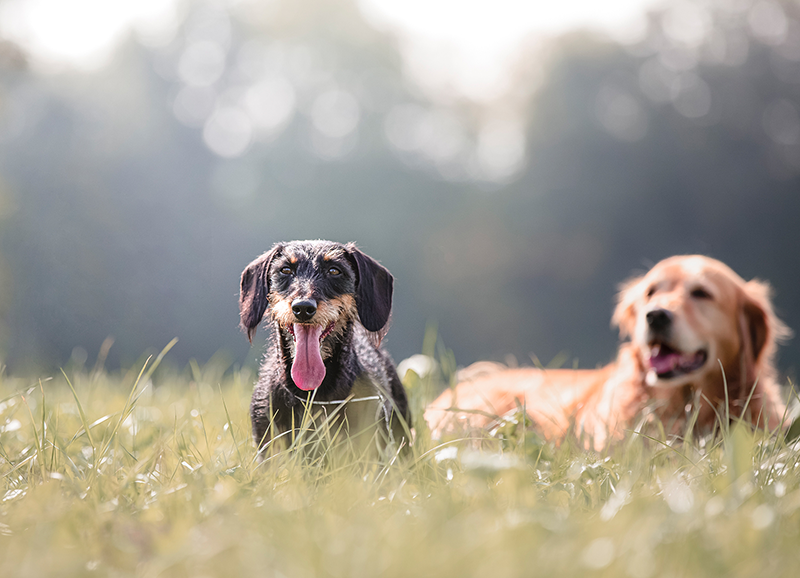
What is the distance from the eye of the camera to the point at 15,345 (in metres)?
7.73

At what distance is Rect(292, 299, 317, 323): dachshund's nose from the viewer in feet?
7.04

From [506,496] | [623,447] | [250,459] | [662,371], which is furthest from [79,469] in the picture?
[662,371]

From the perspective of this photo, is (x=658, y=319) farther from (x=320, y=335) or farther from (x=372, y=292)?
(x=320, y=335)

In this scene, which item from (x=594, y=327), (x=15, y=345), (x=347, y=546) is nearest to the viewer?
(x=347, y=546)

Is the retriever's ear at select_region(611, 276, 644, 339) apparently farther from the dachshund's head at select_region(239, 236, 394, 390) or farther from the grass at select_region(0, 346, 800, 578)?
the dachshund's head at select_region(239, 236, 394, 390)

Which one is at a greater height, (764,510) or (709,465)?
(764,510)

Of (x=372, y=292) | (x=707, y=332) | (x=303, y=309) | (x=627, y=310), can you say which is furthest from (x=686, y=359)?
(x=303, y=309)

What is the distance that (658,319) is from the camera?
3416mm

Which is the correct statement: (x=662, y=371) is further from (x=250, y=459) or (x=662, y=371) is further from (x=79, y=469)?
(x=79, y=469)

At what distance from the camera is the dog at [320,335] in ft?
7.27

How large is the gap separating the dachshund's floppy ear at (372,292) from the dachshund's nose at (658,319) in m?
1.80

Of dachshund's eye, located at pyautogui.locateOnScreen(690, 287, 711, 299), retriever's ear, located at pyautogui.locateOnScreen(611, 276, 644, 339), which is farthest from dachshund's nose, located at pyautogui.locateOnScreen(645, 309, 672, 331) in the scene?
retriever's ear, located at pyautogui.locateOnScreen(611, 276, 644, 339)

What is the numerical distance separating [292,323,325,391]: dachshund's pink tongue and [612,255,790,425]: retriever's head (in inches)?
87.2

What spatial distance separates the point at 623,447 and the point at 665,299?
1324 millimetres
